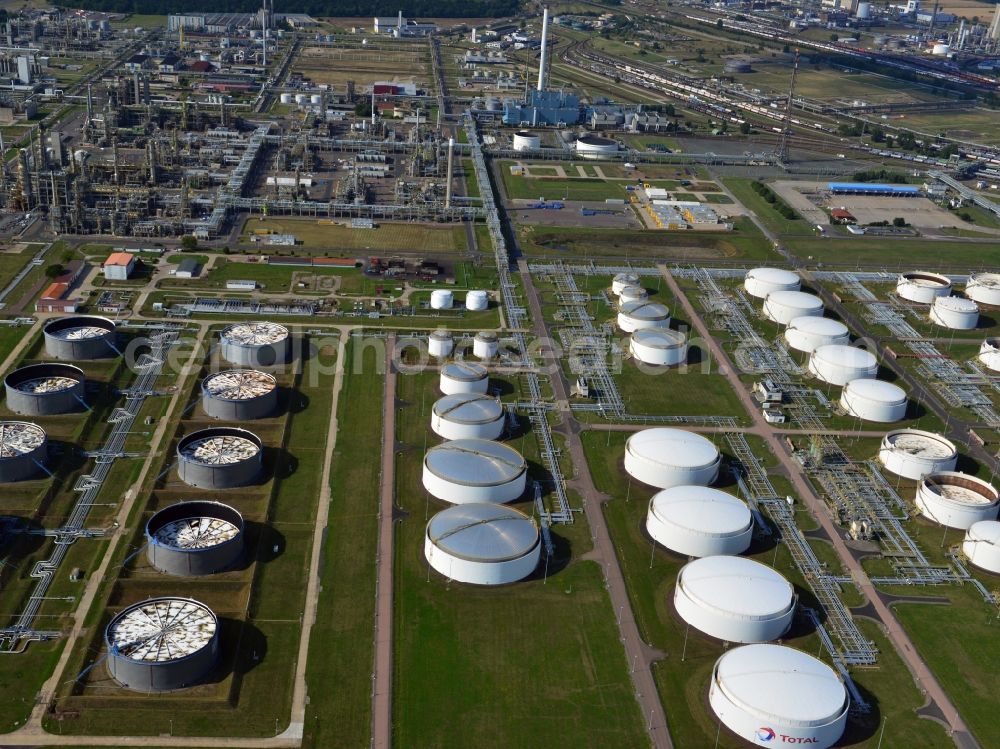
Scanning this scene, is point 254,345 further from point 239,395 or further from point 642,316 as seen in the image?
point 642,316

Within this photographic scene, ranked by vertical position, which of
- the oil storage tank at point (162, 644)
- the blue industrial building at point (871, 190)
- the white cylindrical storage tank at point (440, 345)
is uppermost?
the blue industrial building at point (871, 190)

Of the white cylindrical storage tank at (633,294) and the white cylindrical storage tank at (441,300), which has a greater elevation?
the white cylindrical storage tank at (633,294)

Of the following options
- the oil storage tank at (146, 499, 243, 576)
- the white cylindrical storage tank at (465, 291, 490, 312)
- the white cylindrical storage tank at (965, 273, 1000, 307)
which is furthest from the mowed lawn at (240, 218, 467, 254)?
the white cylindrical storage tank at (965, 273, 1000, 307)

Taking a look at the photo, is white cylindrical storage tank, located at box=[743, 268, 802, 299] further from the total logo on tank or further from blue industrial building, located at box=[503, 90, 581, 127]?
blue industrial building, located at box=[503, 90, 581, 127]

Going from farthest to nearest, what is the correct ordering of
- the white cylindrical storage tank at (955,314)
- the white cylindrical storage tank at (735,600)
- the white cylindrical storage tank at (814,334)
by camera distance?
1. the white cylindrical storage tank at (955,314)
2. the white cylindrical storage tank at (814,334)
3. the white cylindrical storage tank at (735,600)

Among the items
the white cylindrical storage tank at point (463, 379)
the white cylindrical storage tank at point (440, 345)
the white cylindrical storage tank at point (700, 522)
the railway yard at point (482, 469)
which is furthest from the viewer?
the white cylindrical storage tank at point (440, 345)

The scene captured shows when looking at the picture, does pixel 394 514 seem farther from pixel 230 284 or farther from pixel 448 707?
pixel 230 284

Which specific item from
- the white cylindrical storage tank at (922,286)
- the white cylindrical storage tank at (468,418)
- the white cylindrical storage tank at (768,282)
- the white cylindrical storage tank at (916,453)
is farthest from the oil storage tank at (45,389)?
the white cylindrical storage tank at (922,286)

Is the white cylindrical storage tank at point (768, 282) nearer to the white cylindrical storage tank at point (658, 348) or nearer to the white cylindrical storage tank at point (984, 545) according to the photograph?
the white cylindrical storage tank at point (658, 348)
